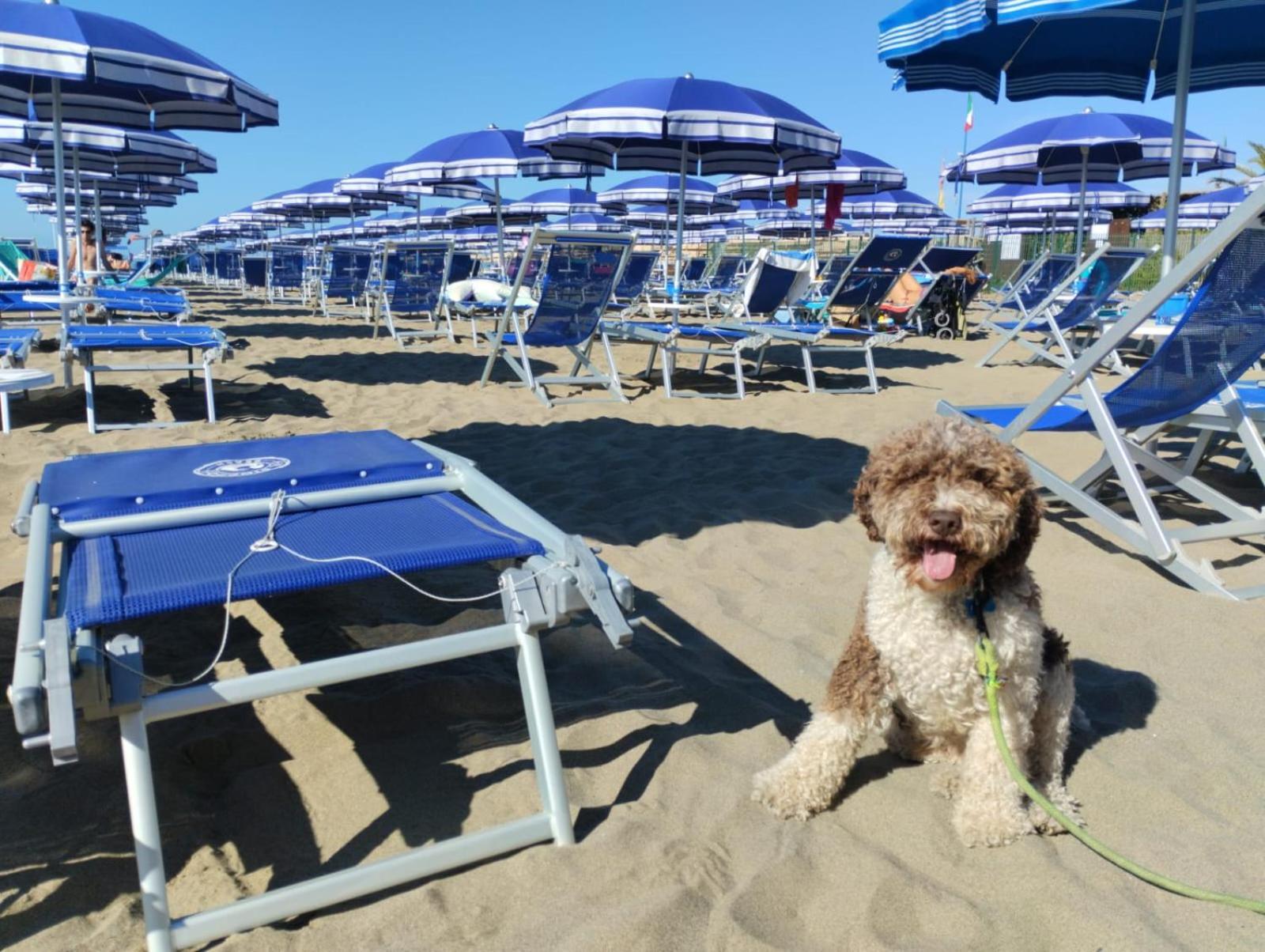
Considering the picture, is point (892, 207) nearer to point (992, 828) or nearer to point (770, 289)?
point (770, 289)

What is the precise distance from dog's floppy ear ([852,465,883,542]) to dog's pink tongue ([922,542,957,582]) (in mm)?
159

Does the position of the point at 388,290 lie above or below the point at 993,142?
below

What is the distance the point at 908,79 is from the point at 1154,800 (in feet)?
18.7

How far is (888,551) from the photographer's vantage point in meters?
1.89

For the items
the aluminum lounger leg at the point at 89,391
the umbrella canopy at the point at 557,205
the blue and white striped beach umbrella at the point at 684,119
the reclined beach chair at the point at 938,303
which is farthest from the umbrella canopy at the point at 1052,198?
the aluminum lounger leg at the point at 89,391

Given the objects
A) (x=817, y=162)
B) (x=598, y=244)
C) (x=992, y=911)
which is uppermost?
(x=817, y=162)

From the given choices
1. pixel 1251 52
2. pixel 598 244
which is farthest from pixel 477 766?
pixel 1251 52

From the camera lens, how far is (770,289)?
855cm

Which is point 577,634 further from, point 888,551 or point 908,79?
point 908,79

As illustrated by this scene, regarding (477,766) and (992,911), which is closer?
(992,911)

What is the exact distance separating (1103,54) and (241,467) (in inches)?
300

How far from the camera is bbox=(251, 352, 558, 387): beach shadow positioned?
307 inches

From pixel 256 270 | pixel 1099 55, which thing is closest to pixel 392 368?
pixel 1099 55

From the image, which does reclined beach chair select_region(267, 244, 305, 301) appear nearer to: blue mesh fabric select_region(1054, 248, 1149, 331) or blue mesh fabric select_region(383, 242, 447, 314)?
blue mesh fabric select_region(383, 242, 447, 314)
